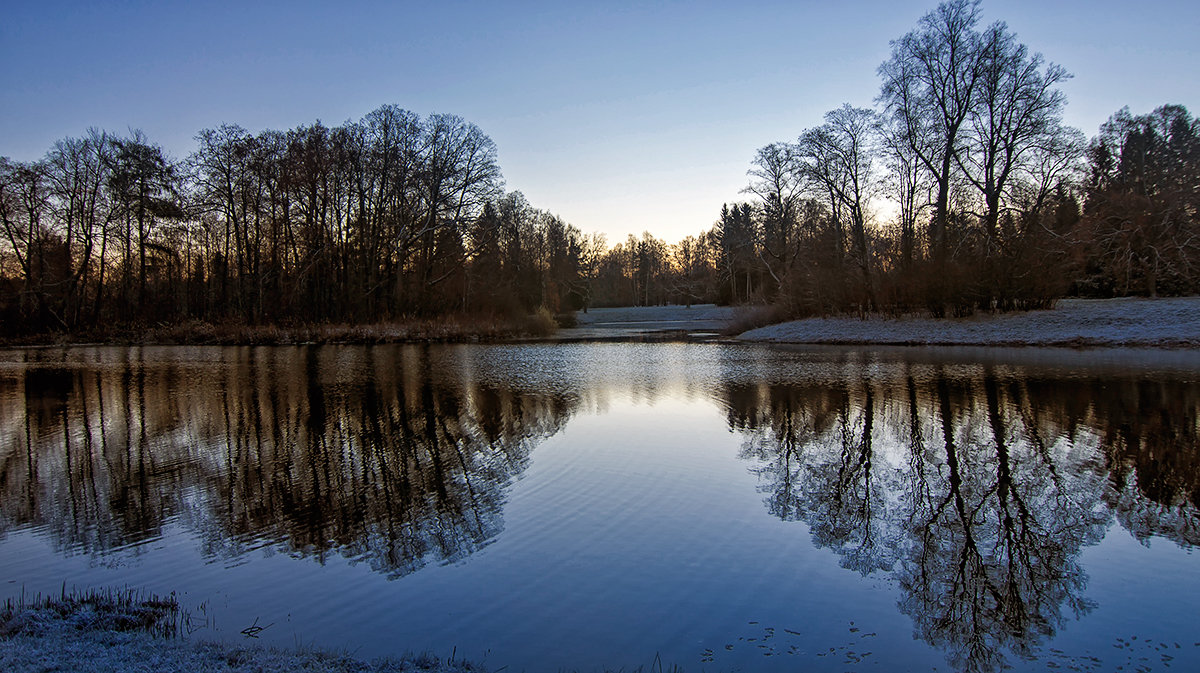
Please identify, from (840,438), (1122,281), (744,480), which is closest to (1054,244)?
(1122,281)

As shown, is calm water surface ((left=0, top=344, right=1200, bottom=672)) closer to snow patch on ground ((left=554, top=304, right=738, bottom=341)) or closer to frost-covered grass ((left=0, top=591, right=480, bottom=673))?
frost-covered grass ((left=0, top=591, right=480, bottom=673))

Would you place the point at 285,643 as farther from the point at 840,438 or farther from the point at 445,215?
the point at 445,215

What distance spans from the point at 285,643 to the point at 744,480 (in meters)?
5.31

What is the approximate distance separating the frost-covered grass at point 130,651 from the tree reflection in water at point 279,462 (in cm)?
146

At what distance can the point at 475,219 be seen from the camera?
4469cm

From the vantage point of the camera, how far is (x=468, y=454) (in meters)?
9.38

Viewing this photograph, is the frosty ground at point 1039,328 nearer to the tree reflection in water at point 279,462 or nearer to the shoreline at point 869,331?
the shoreline at point 869,331

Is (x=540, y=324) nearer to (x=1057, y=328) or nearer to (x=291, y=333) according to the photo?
(x=291, y=333)

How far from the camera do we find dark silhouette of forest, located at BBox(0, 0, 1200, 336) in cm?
3119

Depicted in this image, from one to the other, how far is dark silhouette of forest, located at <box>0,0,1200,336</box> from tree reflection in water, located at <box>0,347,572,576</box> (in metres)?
24.3

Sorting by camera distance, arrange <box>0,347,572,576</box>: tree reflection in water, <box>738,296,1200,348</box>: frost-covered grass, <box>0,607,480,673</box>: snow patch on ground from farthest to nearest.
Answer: <box>738,296,1200,348</box>: frost-covered grass < <box>0,347,572,576</box>: tree reflection in water < <box>0,607,480,673</box>: snow patch on ground

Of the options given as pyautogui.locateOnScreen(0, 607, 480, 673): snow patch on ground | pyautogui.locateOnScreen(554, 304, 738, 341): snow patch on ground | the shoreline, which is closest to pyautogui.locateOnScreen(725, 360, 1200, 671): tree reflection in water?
pyautogui.locateOnScreen(0, 607, 480, 673): snow patch on ground

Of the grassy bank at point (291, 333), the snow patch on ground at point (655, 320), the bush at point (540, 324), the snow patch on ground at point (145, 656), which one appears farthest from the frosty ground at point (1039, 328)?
the snow patch on ground at point (145, 656)

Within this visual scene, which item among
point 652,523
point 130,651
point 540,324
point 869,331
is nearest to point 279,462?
point 652,523
